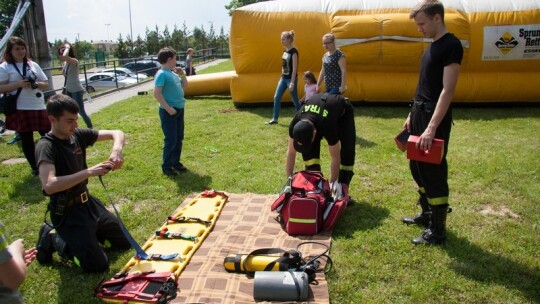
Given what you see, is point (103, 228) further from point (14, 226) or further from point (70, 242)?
point (14, 226)

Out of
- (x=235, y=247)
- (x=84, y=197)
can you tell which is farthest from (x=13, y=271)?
(x=235, y=247)

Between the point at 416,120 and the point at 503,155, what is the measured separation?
3.72 metres

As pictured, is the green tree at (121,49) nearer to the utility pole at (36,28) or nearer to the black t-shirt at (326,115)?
the utility pole at (36,28)

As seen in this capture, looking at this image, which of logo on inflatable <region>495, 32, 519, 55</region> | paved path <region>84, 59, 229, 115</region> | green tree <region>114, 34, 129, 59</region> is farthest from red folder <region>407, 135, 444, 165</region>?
green tree <region>114, 34, 129, 59</region>

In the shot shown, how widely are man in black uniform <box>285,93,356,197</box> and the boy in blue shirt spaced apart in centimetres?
195

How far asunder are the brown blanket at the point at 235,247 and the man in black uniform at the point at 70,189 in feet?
2.80

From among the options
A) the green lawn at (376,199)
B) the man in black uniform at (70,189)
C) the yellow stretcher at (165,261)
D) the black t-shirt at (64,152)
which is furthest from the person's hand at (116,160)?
the green lawn at (376,199)

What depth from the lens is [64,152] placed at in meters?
3.48

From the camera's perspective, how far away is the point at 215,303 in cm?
315

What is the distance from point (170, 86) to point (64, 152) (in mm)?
2434

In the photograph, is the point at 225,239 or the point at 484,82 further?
the point at 484,82

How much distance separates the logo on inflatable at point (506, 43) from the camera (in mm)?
9539

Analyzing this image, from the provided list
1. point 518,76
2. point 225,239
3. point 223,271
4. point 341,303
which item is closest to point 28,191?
point 225,239

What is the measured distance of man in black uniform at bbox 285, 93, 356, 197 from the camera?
4.21 meters
